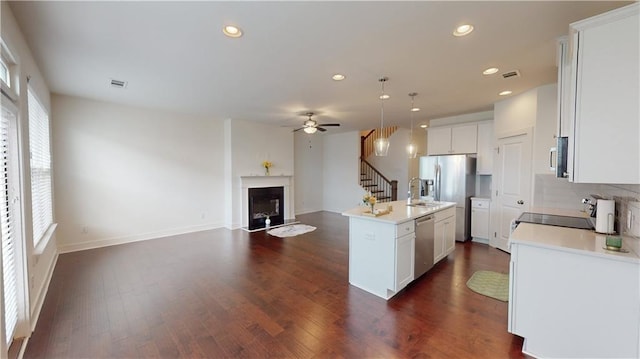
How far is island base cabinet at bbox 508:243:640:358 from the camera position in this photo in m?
1.64

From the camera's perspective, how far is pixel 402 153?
8.70 metres

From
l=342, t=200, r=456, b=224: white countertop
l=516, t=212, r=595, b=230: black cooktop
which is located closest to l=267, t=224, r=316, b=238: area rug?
l=342, t=200, r=456, b=224: white countertop

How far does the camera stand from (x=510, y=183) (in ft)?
14.7

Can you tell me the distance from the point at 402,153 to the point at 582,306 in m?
7.19

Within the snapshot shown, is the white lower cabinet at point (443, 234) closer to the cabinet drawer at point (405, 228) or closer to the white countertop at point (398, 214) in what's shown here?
the white countertop at point (398, 214)

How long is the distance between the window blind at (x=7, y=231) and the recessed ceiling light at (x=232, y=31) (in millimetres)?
1760

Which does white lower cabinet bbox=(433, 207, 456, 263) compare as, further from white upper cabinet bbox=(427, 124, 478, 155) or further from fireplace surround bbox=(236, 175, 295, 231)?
fireplace surround bbox=(236, 175, 295, 231)

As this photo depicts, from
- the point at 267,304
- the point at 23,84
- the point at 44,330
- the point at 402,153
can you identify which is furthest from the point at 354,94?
the point at 402,153

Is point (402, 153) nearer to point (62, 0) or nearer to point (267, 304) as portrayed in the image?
point (267, 304)

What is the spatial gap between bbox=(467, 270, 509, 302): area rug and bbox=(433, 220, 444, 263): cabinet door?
0.48m

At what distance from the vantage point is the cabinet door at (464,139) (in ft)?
17.6

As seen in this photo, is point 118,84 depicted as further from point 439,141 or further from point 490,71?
point 439,141

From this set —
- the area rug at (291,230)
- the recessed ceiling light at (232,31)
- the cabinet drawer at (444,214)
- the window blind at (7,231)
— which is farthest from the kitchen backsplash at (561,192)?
the window blind at (7,231)

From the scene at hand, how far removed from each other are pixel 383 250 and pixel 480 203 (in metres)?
3.25
